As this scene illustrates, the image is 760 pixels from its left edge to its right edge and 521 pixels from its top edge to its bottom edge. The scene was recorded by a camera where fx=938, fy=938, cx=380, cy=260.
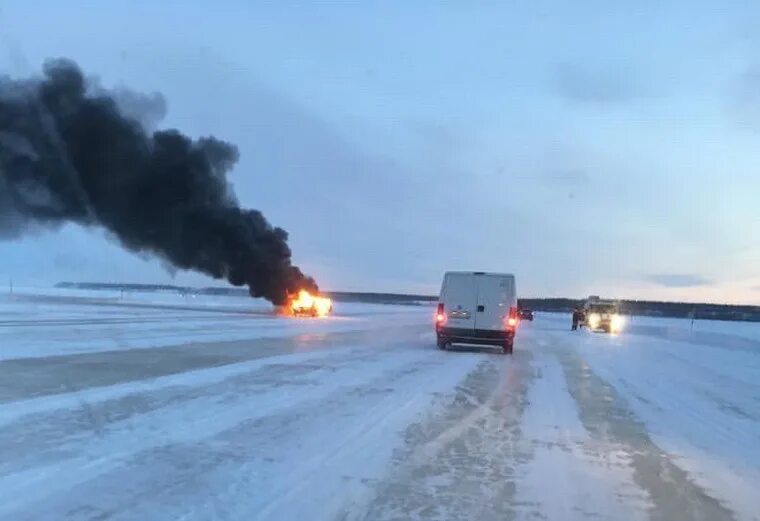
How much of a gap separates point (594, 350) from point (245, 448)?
24.2 m

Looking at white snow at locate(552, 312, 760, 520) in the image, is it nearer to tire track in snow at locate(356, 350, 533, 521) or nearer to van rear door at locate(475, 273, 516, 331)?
tire track in snow at locate(356, 350, 533, 521)

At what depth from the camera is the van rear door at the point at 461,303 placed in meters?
26.7

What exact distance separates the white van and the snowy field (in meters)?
5.72

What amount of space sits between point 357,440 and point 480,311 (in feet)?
55.3

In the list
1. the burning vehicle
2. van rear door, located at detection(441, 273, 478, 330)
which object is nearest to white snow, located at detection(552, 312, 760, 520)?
van rear door, located at detection(441, 273, 478, 330)

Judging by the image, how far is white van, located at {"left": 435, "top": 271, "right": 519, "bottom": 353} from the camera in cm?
2664

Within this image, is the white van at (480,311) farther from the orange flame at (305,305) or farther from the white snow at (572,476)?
the orange flame at (305,305)

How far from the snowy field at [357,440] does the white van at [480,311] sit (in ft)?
18.8

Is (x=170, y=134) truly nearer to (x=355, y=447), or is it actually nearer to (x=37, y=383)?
(x=37, y=383)

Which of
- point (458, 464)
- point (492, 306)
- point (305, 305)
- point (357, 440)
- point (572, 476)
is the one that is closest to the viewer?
point (572, 476)

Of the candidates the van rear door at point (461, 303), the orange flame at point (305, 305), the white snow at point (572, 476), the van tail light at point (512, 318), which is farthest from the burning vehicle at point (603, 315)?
the white snow at point (572, 476)

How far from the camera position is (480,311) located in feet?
87.5

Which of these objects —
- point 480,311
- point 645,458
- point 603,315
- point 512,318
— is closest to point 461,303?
point 480,311

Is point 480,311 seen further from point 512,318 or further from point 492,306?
point 512,318
